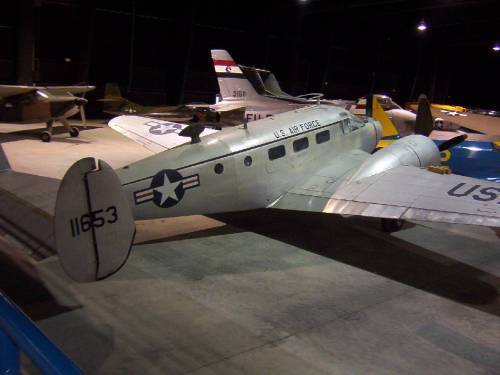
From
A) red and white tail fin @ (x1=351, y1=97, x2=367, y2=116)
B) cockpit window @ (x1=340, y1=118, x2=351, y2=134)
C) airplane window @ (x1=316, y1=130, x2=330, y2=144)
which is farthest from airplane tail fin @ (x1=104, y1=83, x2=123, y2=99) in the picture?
airplane window @ (x1=316, y1=130, x2=330, y2=144)

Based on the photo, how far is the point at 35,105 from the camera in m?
17.8

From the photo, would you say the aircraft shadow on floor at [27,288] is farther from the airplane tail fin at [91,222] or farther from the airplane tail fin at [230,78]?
the airplane tail fin at [230,78]

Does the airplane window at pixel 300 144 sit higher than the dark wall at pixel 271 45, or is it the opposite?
the dark wall at pixel 271 45

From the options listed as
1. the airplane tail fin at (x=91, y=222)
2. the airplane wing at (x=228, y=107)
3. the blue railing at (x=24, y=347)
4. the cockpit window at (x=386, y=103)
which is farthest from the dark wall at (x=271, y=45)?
the blue railing at (x=24, y=347)

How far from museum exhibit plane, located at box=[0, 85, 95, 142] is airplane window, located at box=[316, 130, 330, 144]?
12161 millimetres

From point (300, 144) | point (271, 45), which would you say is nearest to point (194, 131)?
point (300, 144)

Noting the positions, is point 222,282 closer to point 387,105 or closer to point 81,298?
point 81,298

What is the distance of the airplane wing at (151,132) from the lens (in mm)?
10914

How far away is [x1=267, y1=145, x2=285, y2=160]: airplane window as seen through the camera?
8.43 meters

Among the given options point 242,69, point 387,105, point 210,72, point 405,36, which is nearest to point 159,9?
point 210,72

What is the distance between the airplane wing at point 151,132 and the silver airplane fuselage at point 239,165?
2.93m

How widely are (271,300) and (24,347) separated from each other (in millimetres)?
4297

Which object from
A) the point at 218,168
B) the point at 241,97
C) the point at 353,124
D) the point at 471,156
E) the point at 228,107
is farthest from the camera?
the point at 241,97

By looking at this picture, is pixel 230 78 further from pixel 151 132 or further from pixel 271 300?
pixel 271 300
